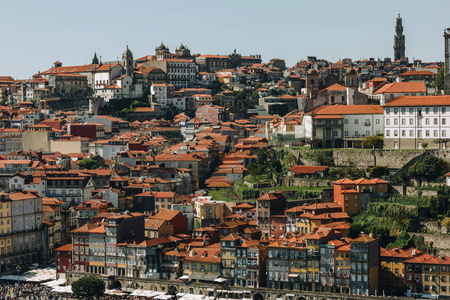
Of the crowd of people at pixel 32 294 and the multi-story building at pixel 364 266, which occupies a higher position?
the multi-story building at pixel 364 266

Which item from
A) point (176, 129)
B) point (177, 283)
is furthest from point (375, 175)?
point (176, 129)

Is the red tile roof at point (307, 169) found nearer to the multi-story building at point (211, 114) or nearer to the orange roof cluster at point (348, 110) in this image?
the orange roof cluster at point (348, 110)

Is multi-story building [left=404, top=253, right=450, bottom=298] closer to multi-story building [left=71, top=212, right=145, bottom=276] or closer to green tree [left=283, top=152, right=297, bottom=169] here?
multi-story building [left=71, top=212, right=145, bottom=276]

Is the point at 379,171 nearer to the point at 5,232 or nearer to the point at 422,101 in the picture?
the point at 422,101

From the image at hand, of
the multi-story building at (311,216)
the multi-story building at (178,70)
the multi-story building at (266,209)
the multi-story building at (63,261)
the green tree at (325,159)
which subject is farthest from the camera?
the multi-story building at (178,70)

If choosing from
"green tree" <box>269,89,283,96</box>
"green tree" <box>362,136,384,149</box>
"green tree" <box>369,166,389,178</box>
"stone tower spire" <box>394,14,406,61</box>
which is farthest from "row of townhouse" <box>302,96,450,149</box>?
"stone tower spire" <box>394,14,406,61</box>

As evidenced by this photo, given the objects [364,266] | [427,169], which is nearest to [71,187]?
[427,169]

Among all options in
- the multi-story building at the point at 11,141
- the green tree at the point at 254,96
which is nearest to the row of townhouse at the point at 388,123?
the multi-story building at the point at 11,141
